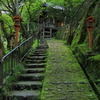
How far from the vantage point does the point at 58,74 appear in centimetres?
607

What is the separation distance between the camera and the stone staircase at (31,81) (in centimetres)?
471

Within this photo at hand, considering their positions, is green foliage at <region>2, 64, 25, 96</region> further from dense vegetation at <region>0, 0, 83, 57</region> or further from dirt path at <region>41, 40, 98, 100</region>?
dense vegetation at <region>0, 0, 83, 57</region>

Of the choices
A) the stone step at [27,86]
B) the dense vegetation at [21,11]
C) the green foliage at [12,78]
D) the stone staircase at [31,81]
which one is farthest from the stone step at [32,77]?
the dense vegetation at [21,11]

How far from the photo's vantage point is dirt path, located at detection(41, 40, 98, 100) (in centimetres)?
448

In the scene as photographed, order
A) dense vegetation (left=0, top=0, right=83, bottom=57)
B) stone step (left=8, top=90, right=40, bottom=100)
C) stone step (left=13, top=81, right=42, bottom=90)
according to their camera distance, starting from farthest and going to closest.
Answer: dense vegetation (left=0, top=0, right=83, bottom=57)
stone step (left=13, top=81, right=42, bottom=90)
stone step (left=8, top=90, right=40, bottom=100)

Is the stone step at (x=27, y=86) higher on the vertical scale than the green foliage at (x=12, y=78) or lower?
lower

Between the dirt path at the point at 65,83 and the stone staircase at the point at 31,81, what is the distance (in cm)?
31

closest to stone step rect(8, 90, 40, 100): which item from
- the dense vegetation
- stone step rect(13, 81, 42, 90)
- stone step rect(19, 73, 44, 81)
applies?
stone step rect(13, 81, 42, 90)

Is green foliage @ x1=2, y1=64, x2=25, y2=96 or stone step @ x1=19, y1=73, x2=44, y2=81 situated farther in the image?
stone step @ x1=19, y1=73, x2=44, y2=81

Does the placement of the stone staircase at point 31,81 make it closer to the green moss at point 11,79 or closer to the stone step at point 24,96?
the stone step at point 24,96

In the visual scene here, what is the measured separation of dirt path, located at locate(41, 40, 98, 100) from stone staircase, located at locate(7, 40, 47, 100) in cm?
31

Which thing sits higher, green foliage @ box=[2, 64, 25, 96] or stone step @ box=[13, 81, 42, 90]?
green foliage @ box=[2, 64, 25, 96]

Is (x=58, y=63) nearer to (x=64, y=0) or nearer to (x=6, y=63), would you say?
(x=6, y=63)

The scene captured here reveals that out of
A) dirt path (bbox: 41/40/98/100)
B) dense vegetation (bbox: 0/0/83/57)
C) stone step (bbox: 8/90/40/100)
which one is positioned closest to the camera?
dirt path (bbox: 41/40/98/100)
